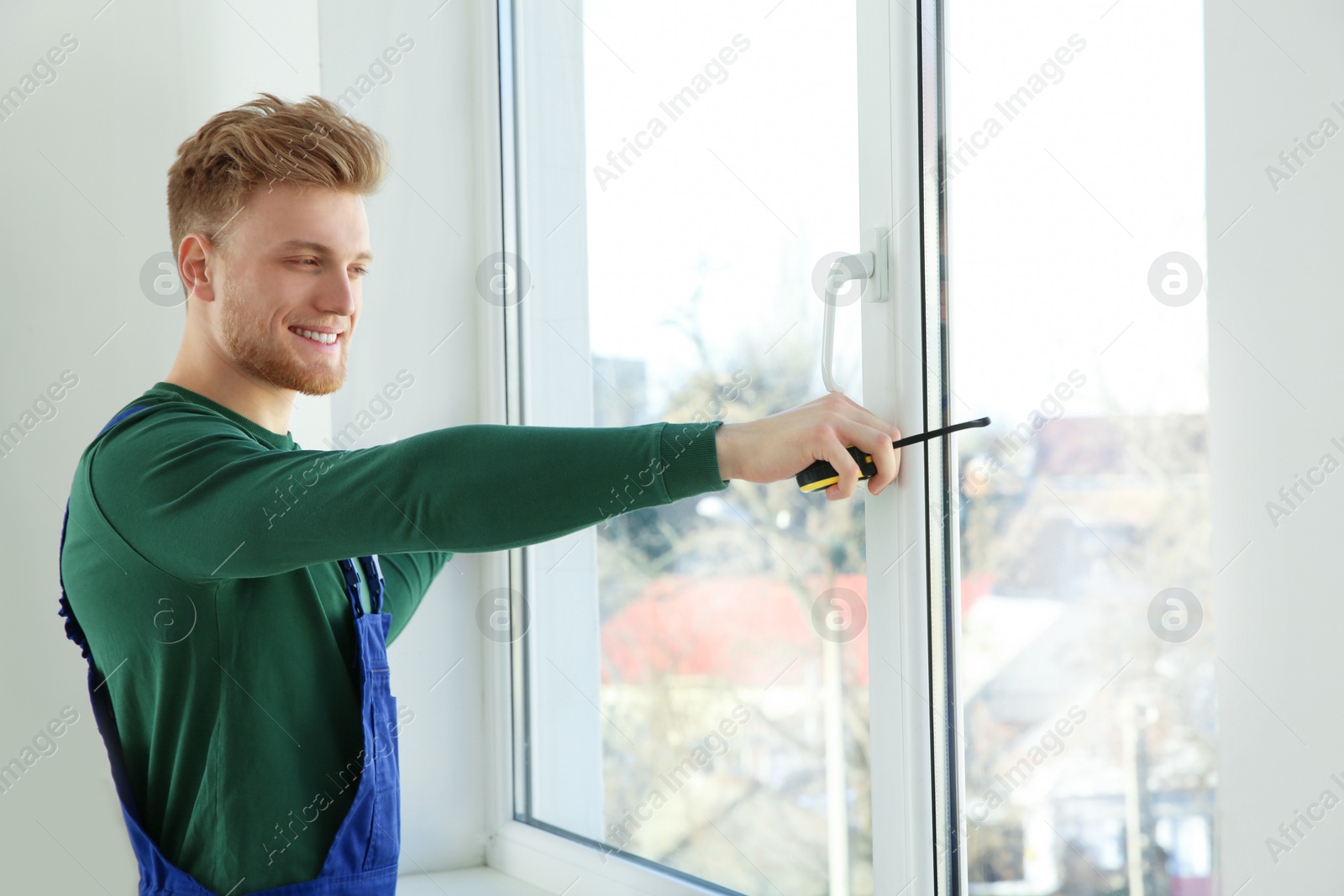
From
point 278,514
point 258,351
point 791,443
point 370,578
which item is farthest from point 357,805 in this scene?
point 791,443

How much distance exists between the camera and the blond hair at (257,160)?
A: 114 cm

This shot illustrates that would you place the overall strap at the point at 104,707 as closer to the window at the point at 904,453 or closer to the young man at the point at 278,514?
the young man at the point at 278,514

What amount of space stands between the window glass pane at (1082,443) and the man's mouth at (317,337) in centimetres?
71

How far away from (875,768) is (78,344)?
1.25m

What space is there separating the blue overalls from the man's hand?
A: 51 centimetres

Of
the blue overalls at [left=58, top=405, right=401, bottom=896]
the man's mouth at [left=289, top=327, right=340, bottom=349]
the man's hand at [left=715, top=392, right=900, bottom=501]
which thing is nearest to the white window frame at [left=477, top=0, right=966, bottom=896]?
the man's hand at [left=715, top=392, right=900, bottom=501]

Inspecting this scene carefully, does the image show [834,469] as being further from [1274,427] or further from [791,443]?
[1274,427]

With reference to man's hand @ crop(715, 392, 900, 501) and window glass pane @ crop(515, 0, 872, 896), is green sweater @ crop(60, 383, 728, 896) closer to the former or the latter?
man's hand @ crop(715, 392, 900, 501)

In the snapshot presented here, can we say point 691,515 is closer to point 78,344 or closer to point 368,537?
point 368,537

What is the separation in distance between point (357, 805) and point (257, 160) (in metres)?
0.70

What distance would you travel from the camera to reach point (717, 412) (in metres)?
1.24

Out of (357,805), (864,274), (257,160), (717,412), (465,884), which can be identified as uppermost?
(257,160)

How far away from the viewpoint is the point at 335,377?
1.22 m

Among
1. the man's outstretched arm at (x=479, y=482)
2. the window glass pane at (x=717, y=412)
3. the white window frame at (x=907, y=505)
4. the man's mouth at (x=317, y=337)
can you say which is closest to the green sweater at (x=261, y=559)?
the man's outstretched arm at (x=479, y=482)
